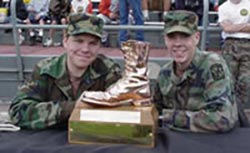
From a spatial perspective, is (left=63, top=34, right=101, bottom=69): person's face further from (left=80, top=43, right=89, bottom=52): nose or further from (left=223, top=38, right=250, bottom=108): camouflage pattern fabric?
(left=223, top=38, right=250, bottom=108): camouflage pattern fabric

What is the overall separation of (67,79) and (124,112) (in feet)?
1.65

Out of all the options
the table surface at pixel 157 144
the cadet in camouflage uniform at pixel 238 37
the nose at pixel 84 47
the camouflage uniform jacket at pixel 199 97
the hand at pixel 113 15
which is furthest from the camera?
the hand at pixel 113 15

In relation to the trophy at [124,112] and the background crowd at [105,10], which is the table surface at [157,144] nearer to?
the trophy at [124,112]

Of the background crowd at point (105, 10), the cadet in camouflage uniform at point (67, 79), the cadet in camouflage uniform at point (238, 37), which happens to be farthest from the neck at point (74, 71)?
the background crowd at point (105, 10)

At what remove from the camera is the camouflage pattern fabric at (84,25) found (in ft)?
6.72

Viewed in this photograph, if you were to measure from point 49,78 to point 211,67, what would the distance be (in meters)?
0.66

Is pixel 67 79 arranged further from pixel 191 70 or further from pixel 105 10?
pixel 105 10

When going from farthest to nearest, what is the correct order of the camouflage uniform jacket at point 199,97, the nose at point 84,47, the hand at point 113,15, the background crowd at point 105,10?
the hand at point 113,15
the background crowd at point 105,10
the nose at point 84,47
the camouflage uniform jacket at point 199,97

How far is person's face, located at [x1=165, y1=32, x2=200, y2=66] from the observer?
2.18 m

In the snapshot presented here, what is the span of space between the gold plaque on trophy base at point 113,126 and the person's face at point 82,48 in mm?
365

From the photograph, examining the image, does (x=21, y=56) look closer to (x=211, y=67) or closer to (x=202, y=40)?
(x=202, y=40)

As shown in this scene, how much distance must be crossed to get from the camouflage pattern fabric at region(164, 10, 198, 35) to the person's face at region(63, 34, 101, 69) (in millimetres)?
301

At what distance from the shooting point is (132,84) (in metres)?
1.85

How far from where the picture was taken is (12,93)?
5.75m
